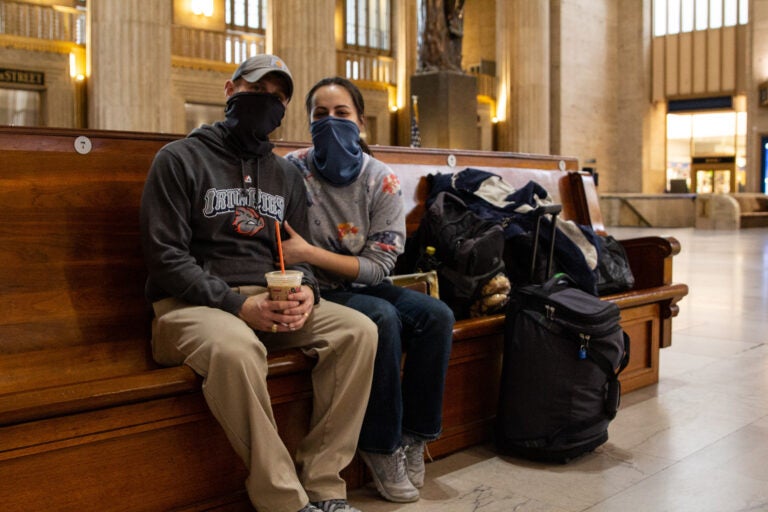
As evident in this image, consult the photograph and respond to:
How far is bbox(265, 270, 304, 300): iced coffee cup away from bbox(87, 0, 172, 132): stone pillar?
871cm

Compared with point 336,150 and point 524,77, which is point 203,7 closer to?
point 524,77

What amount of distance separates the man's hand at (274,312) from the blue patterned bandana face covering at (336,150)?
1.96 feet

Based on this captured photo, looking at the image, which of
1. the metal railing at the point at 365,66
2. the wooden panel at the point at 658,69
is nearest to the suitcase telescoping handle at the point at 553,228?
the metal railing at the point at 365,66

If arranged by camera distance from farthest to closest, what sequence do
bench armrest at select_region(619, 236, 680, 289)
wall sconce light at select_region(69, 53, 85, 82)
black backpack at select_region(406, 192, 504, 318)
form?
wall sconce light at select_region(69, 53, 85, 82)
bench armrest at select_region(619, 236, 680, 289)
black backpack at select_region(406, 192, 504, 318)

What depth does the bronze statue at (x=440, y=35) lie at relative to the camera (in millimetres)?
11141

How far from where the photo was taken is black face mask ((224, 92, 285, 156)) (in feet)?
7.45

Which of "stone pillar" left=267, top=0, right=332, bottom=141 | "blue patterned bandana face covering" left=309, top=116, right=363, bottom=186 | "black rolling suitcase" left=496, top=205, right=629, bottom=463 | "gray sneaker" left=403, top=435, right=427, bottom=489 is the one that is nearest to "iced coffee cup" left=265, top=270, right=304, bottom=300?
"blue patterned bandana face covering" left=309, top=116, right=363, bottom=186

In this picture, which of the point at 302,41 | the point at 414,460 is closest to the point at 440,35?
the point at 302,41

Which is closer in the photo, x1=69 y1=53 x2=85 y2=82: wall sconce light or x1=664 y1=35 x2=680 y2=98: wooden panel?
x1=69 y1=53 x2=85 y2=82: wall sconce light

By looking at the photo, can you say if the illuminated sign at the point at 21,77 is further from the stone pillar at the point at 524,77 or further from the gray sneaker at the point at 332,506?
the gray sneaker at the point at 332,506

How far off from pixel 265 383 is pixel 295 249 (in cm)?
50

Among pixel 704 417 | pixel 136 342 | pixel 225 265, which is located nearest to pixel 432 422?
pixel 225 265

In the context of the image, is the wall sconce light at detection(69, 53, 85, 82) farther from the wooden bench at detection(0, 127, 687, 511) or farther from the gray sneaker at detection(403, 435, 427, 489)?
the gray sneaker at detection(403, 435, 427, 489)

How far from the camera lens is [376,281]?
8.32ft
